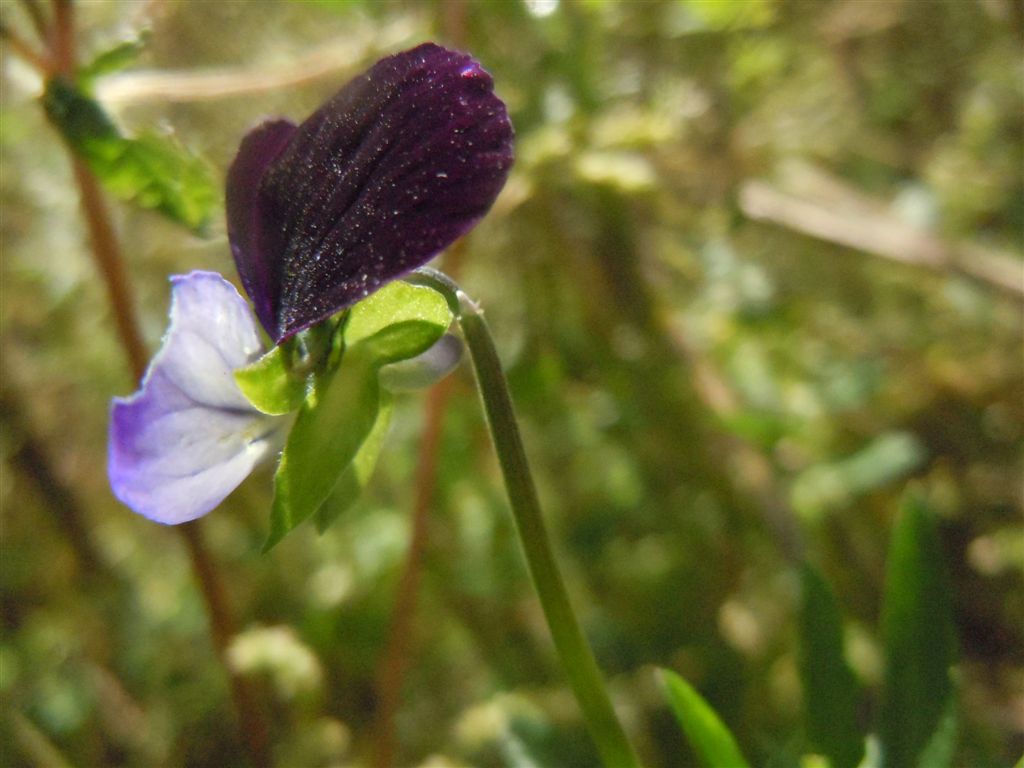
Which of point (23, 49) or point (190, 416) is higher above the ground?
point (23, 49)

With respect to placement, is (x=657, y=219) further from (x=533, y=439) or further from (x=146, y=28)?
(x=146, y=28)

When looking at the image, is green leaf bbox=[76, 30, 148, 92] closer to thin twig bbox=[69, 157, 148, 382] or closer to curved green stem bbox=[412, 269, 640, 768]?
thin twig bbox=[69, 157, 148, 382]

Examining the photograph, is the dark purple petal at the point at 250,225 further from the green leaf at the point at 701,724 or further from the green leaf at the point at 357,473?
the green leaf at the point at 701,724

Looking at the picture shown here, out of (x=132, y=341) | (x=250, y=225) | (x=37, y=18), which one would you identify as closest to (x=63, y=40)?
(x=37, y=18)

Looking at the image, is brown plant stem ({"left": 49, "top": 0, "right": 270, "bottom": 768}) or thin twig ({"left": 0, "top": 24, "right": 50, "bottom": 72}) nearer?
thin twig ({"left": 0, "top": 24, "right": 50, "bottom": 72})

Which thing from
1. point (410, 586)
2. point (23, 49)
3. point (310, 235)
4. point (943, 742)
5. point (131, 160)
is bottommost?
point (943, 742)

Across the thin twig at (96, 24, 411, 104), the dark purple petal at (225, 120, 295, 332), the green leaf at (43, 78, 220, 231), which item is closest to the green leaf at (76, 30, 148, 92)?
the green leaf at (43, 78, 220, 231)

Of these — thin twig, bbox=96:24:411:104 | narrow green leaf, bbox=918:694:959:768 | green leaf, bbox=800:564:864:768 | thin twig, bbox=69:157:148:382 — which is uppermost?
thin twig, bbox=96:24:411:104

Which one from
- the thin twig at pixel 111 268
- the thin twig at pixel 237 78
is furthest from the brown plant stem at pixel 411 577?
the thin twig at pixel 237 78

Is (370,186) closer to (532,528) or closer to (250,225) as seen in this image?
(250,225)
